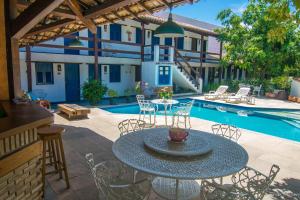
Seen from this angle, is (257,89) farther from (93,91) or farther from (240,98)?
(93,91)

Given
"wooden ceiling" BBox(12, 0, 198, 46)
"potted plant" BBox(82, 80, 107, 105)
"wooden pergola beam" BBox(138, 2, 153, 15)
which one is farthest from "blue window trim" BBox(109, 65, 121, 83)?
"wooden pergola beam" BBox(138, 2, 153, 15)

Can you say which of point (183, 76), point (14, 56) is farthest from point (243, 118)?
point (14, 56)

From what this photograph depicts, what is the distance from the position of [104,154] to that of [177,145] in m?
2.64

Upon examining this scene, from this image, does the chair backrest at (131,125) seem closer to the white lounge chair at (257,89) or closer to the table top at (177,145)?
the table top at (177,145)

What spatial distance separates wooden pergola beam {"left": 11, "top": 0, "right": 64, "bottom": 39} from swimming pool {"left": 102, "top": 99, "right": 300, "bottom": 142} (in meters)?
8.71

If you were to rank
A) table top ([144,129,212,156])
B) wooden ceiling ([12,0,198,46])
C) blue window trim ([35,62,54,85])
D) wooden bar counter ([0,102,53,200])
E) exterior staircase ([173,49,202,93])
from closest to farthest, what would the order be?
wooden bar counter ([0,102,53,200]) → table top ([144,129,212,156]) → wooden ceiling ([12,0,198,46]) → blue window trim ([35,62,54,85]) → exterior staircase ([173,49,202,93])

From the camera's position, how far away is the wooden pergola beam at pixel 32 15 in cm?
315

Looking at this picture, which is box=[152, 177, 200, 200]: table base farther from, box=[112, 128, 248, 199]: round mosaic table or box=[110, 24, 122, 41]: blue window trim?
box=[110, 24, 122, 41]: blue window trim

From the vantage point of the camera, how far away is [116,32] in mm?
16516

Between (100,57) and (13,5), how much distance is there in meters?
10.7

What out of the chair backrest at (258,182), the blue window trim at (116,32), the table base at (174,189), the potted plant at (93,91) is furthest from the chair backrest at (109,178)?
the blue window trim at (116,32)

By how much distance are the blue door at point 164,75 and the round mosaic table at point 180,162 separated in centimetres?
1273

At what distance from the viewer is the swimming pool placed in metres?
10.1

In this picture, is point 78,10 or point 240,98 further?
point 240,98
